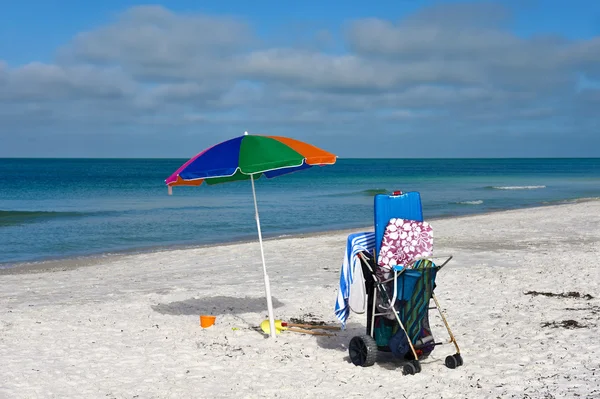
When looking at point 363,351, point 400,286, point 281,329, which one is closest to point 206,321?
point 281,329

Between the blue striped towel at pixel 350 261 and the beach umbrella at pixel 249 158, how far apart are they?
76 centimetres

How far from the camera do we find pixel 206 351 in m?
6.15

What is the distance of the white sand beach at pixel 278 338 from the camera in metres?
5.03

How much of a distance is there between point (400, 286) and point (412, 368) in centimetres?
68

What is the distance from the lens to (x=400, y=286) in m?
5.24

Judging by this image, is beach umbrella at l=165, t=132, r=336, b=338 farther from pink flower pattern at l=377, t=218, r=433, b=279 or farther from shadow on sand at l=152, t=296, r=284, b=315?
shadow on sand at l=152, t=296, r=284, b=315

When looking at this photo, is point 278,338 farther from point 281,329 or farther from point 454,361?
point 454,361

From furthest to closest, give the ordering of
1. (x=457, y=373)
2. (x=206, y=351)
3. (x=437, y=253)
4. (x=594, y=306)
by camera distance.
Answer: (x=437, y=253)
(x=594, y=306)
(x=206, y=351)
(x=457, y=373)

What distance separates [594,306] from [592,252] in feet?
16.0

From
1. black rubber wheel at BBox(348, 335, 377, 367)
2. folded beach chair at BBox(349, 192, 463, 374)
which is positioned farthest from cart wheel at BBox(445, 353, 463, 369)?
black rubber wheel at BBox(348, 335, 377, 367)

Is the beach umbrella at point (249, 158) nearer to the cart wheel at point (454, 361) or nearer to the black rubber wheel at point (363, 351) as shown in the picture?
the black rubber wheel at point (363, 351)

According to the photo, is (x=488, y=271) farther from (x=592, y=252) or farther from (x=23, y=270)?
(x=23, y=270)

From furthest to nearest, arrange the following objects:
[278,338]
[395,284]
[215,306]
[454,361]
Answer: [215,306], [278,338], [454,361], [395,284]

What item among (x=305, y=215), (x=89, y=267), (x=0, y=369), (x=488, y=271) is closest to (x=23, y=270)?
(x=89, y=267)
